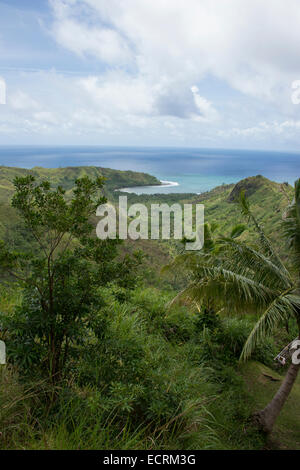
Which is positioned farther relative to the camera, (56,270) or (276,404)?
(276,404)

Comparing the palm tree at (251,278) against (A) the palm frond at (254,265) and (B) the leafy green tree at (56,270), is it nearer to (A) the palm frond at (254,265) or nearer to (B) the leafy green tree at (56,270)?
(A) the palm frond at (254,265)

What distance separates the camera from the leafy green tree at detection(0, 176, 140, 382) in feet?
10.4

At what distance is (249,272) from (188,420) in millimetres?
2777

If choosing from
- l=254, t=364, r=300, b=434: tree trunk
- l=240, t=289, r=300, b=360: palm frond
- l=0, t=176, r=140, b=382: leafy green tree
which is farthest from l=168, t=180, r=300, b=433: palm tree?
l=0, t=176, r=140, b=382: leafy green tree

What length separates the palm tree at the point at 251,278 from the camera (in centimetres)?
508

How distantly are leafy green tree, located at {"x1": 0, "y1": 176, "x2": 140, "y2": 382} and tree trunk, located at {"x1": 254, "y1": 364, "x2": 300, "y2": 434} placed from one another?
3641 mm

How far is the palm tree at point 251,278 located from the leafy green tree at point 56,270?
2.05 meters

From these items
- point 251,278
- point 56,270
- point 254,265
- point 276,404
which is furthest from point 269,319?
point 56,270

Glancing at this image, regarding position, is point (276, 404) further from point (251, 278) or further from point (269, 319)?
point (251, 278)

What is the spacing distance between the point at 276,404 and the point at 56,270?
4643 millimetres

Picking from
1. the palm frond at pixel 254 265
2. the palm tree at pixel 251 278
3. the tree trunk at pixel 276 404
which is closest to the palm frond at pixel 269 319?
the palm tree at pixel 251 278

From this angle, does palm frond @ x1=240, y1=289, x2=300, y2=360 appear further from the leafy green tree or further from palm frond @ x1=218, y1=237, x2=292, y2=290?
the leafy green tree

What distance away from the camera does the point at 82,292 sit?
11.4ft

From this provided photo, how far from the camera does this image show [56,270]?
11.0 feet
